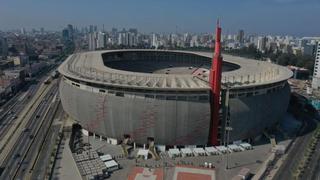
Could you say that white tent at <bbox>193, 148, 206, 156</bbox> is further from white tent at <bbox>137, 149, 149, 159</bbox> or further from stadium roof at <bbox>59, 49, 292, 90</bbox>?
stadium roof at <bbox>59, 49, 292, 90</bbox>

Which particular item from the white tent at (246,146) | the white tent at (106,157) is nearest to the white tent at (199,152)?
the white tent at (246,146)

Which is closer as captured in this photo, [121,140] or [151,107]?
[151,107]

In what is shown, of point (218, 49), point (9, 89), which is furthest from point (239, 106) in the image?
point (9, 89)

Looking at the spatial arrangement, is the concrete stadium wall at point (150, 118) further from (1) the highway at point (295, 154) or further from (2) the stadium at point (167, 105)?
(1) the highway at point (295, 154)

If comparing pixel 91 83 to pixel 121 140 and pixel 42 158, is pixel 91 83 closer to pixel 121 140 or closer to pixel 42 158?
pixel 121 140

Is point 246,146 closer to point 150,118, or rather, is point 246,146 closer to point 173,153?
point 173,153

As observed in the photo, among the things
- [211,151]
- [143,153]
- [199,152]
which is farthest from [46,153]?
[211,151]

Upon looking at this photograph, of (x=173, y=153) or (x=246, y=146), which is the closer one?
(x=173, y=153)
